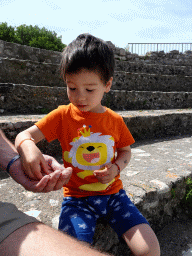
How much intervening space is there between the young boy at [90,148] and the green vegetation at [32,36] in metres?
18.5

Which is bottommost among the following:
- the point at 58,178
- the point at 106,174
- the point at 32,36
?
the point at 106,174

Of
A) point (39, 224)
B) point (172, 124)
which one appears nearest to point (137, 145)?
point (172, 124)

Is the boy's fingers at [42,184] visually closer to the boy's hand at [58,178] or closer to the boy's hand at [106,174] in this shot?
the boy's hand at [58,178]

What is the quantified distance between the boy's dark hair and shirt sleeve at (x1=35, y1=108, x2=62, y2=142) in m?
0.27

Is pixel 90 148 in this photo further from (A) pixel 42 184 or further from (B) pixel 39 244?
(B) pixel 39 244

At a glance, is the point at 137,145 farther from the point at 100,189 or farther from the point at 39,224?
the point at 39,224

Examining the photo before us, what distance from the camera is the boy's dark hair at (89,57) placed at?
3.56ft

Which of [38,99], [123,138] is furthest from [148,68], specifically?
[123,138]

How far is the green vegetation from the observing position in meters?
17.7

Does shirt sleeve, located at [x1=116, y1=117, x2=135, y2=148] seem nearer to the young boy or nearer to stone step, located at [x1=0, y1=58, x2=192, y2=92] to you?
the young boy

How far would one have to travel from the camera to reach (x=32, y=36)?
21.5 metres

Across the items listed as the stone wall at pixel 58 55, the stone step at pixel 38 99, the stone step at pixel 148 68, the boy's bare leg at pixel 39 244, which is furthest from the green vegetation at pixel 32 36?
the boy's bare leg at pixel 39 244

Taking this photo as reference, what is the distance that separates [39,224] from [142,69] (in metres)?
6.15

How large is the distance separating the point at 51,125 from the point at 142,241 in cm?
83
